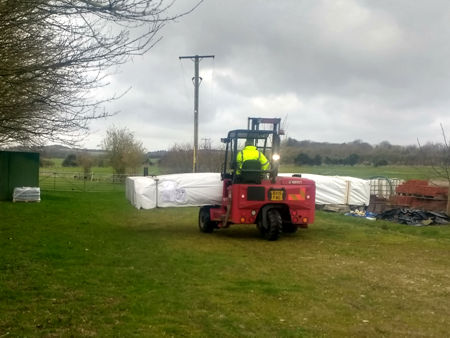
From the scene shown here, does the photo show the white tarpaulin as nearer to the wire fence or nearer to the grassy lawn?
the grassy lawn

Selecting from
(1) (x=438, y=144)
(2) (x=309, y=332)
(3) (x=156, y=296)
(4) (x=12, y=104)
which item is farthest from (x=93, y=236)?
Result: (1) (x=438, y=144)

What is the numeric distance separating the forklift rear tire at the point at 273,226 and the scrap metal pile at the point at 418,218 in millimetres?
7330

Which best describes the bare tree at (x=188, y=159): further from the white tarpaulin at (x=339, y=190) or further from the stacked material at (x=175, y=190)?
the stacked material at (x=175, y=190)

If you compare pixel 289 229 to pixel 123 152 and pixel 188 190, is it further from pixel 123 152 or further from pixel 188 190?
pixel 123 152

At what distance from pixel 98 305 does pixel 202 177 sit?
7.18m

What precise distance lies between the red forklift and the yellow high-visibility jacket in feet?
0.32

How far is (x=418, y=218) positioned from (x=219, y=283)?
40.2ft

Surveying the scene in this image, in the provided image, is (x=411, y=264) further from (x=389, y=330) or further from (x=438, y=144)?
(x=438, y=144)

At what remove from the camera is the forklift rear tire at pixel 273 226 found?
12.0 m

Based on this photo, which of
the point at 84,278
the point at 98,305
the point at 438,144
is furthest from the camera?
the point at 438,144

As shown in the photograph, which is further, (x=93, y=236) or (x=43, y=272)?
(x=93, y=236)

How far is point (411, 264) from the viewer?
9492mm

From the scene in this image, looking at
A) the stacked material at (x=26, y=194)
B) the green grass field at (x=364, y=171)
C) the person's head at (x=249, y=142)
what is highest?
the person's head at (x=249, y=142)

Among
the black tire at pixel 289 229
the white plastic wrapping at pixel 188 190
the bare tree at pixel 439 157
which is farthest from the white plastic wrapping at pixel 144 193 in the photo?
the bare tree at pixel 439 157
